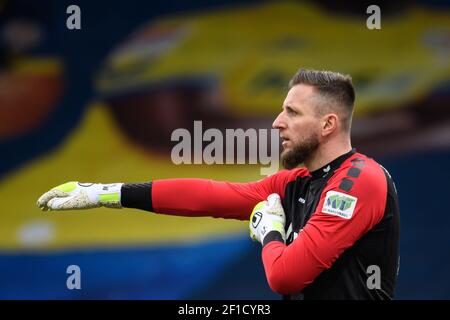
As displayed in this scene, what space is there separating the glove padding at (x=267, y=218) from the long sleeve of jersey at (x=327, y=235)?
0.10 metres

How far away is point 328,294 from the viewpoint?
2.62 m

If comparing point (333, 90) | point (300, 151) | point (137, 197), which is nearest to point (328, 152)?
point (300, 151)

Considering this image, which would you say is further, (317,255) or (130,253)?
(130,253)

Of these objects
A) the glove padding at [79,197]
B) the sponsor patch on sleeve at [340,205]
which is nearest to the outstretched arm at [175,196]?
the glove padding at [79,197]

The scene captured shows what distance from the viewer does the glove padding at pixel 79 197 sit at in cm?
288

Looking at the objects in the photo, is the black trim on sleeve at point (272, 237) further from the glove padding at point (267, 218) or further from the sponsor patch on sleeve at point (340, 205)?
the sponsor patch on sleeve at point (340, 205)

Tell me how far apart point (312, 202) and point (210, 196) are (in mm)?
426

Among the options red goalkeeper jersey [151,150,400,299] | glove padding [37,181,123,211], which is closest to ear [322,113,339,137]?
red goalkeeper jersey [151,150,400,299]

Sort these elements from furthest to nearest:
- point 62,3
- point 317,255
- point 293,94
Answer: point 62,3
point 293,94
point 317,255

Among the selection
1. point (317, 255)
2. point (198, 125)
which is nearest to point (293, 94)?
point (317, 255)
